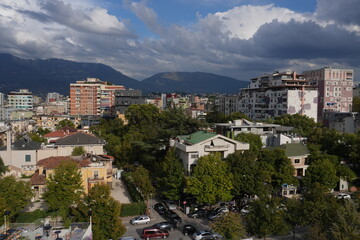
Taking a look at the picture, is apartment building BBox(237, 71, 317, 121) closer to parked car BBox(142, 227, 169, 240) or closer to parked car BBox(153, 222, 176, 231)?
parked car BBox(153, 222, 176, 231)

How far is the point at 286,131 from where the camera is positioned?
44500 mm

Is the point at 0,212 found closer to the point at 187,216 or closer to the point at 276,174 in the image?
the point at 187,216

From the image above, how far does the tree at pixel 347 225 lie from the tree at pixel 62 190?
17.4 metres

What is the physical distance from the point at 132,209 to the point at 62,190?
6.11m

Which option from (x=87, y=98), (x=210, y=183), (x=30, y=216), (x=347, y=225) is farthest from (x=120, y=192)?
(x=87, y=98)

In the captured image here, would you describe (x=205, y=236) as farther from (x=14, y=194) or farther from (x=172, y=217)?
(x=14, y=194)

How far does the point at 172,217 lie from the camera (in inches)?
949

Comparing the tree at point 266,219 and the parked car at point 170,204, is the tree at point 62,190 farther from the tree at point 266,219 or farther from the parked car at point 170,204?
the tree at point 266,219

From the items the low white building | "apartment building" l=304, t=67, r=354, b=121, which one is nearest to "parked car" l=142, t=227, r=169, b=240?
the low white building

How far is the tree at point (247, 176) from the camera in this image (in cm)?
2503

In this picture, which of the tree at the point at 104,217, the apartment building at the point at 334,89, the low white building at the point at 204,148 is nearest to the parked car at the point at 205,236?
the tree at the point at 104,217

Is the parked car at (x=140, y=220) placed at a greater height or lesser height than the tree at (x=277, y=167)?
lesser

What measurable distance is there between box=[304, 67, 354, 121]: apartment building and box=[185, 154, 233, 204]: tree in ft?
194

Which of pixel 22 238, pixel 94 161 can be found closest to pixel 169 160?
pixel 94 161
